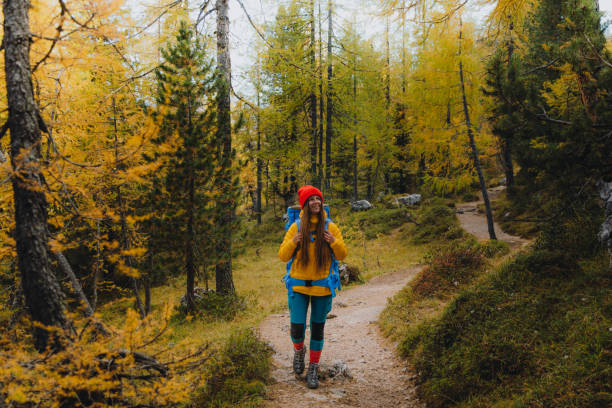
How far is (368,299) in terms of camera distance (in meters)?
8.90

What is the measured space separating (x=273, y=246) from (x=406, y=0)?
17004 mm

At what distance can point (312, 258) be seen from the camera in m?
3.84

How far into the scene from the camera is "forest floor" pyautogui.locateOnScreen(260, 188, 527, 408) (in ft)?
12.2

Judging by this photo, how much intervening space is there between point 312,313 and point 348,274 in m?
7.52

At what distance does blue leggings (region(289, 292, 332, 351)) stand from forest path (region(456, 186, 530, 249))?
28.7ft

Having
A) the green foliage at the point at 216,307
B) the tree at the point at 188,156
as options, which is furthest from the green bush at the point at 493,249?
the tree at the point at 188,156

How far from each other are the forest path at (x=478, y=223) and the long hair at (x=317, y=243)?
8.83 meters

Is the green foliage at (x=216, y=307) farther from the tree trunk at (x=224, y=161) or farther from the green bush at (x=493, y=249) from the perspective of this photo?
the green bush at (x=493, y=249)

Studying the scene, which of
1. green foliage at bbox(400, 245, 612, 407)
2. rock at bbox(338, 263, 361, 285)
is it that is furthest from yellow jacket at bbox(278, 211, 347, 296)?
rock at bbox(338, 263, 361, 285)

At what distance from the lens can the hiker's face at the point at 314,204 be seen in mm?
3844

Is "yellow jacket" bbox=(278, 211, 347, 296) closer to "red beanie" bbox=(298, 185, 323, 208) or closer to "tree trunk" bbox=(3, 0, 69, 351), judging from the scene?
"red beanie" bbox=(298, 185, 323, 208)

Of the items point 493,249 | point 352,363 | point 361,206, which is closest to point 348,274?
point 493,249

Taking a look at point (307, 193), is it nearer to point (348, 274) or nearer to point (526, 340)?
point (526, 340)

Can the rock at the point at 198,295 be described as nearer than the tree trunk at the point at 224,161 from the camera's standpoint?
No
